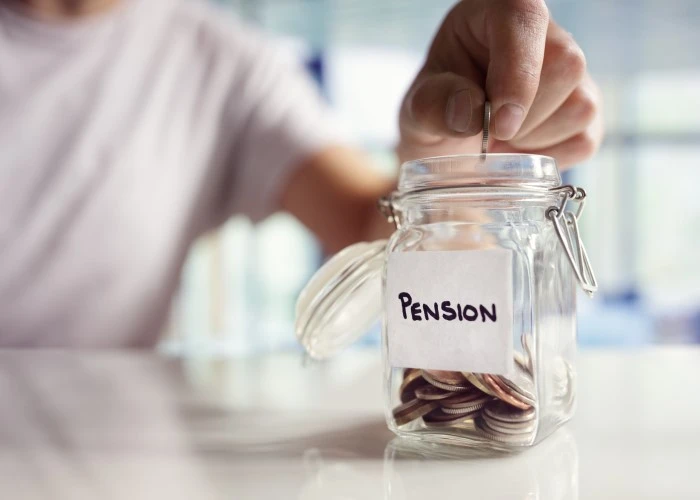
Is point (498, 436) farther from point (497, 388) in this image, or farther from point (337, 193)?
point (337, 193)

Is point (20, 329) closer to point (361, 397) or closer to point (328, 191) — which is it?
point (328, 191)

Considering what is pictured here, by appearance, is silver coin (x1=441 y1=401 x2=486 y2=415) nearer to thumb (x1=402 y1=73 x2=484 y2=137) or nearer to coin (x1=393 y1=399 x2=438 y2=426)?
coin (x1=393 y1=399 x2=438 y2=426)

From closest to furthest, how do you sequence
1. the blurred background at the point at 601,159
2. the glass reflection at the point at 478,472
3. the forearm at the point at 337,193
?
the glass reflection at the point at 478,472 → the forearm at the point at 337,193 → the blurred background at the point at 601,159

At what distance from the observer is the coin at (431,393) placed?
319mm

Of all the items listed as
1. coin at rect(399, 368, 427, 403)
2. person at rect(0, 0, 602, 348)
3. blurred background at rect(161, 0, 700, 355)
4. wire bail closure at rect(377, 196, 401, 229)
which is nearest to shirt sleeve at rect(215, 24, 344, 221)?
person at rect(0, 0, 602, 348)

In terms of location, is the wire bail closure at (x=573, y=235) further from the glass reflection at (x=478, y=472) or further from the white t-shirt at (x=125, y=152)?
the white t-shirt at (x=125, y=152)

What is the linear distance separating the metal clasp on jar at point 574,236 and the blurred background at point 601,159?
385cm

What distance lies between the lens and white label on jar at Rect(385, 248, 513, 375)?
0.30m

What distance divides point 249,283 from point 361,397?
379cm

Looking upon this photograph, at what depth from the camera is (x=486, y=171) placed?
32 centimetres

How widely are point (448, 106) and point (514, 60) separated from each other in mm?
37

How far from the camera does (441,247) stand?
351 millimetres

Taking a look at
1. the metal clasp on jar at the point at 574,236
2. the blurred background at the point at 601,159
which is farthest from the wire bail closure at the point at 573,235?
the blurred background at the point at 601,159

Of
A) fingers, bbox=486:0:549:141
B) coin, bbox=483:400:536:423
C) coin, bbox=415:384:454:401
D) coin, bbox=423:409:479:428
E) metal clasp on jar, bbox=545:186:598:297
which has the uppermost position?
fingers, bbox=486:0:549:141
